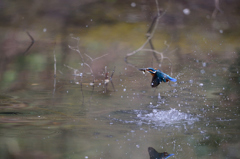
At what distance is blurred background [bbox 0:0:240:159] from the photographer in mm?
1709

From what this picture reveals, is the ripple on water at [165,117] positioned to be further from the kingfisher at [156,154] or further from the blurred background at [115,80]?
the kingfisher at [156,154]

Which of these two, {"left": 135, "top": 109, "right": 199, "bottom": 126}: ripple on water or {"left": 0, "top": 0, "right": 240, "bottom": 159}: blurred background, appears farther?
{"left": 135, "top": 109, "right": 199, "bottom": 126}: ripple on water

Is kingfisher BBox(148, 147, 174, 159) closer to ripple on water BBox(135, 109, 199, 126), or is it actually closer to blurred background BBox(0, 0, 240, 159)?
blurred background BBox(0, 0, 240, 159)

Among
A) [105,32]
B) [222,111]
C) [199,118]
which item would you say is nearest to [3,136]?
[199,118]

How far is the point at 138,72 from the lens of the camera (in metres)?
2.95

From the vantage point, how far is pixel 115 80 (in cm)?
276

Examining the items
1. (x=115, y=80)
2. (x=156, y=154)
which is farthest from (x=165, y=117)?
(x=115, y=80)

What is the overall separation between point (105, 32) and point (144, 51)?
0.62m

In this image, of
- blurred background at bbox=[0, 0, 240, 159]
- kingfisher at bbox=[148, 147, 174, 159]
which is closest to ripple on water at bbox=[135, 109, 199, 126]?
blurred background at bbox=[0, 0, 240, 159]

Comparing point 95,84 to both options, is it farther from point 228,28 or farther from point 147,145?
point 228,28

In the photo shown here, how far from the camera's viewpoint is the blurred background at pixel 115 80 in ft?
A: 5.61

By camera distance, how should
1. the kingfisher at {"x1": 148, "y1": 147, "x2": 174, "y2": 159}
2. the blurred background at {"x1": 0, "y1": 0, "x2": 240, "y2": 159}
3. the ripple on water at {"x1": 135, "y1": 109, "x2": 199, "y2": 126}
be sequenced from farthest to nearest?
the ripple on water at {"x1": 135, "y1": 109, "x2": 199, "y2": 126}
the blurred background at {"x1": 0, "y1": 0, "x2": 240, "y2": 159}
the kingfisher at {"x1": 148, "y1": 147, "x2": 174, "y2": 159}

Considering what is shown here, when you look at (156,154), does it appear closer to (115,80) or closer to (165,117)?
(165,117)

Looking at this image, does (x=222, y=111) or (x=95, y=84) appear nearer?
(x=222, y=111)
